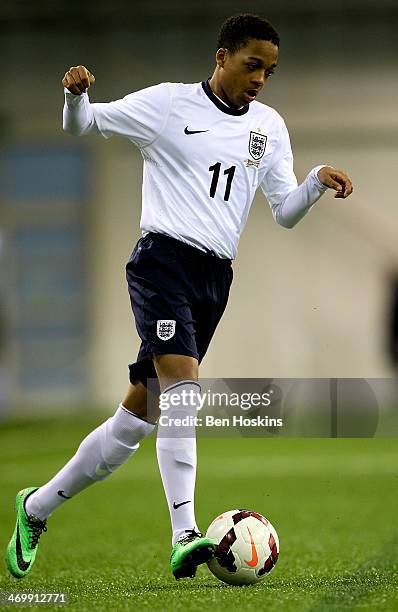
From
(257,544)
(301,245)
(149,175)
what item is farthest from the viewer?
(301,245)

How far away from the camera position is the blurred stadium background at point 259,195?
47.4 feet

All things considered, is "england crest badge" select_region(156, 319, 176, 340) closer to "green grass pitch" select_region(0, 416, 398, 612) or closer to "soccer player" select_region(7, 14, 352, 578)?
"soccer player" select_region(7, 14, 352, 578)

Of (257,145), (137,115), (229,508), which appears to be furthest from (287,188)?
(229,508)

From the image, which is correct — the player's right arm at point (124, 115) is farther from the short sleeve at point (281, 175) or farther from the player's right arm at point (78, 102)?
the short sleeve at point (281, 175)

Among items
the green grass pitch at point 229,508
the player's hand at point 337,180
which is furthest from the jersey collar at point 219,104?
the green grass pitch at point 229,508

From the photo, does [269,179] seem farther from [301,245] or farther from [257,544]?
[301,245]

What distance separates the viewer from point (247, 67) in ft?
12.3

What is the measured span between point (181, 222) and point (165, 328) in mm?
339

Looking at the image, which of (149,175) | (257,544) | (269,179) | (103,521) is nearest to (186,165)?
(149,175)

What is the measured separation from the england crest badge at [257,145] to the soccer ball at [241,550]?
3.63ft

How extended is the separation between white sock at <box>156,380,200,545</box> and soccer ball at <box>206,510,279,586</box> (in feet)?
0.36

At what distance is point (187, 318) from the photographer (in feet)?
11.9

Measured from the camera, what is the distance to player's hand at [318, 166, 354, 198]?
12.2 ft

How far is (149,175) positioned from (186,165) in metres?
0.14
